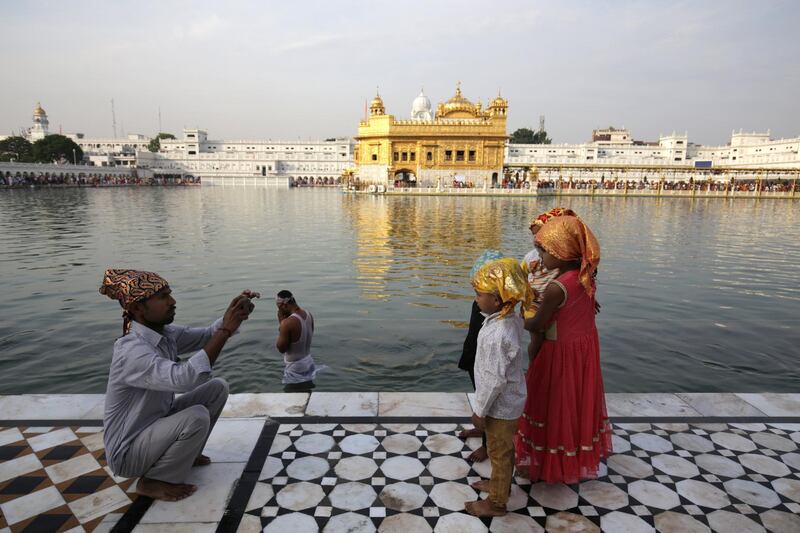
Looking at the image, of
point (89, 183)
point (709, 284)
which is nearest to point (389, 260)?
point (709, 284)

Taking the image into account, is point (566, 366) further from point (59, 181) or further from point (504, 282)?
point (59, 181)

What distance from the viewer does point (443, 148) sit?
46.8 meters

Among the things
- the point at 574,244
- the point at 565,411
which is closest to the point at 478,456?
the point at 565,411

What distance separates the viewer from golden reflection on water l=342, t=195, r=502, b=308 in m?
9.37

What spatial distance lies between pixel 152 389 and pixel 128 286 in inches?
21.6

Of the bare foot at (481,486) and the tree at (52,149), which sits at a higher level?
the tree at (52,149)

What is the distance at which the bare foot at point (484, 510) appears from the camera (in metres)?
2.59

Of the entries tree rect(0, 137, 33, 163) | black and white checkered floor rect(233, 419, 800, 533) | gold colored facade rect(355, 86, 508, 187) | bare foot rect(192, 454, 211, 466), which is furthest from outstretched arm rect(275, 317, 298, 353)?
tree rect(0, 137, 33, 163)

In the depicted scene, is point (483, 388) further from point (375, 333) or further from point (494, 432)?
point (375, 333)

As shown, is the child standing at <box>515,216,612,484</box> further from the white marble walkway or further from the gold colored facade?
the gold colored facade

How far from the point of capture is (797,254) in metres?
13.4

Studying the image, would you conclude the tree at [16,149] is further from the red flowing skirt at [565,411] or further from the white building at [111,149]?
the red flowing skirt at [565,411]

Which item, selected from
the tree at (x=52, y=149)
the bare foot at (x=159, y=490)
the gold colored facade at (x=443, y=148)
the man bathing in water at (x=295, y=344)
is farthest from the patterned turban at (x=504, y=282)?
the tree at (x=52, y=149)

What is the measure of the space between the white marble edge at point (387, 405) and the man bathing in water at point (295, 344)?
90 centimetres
